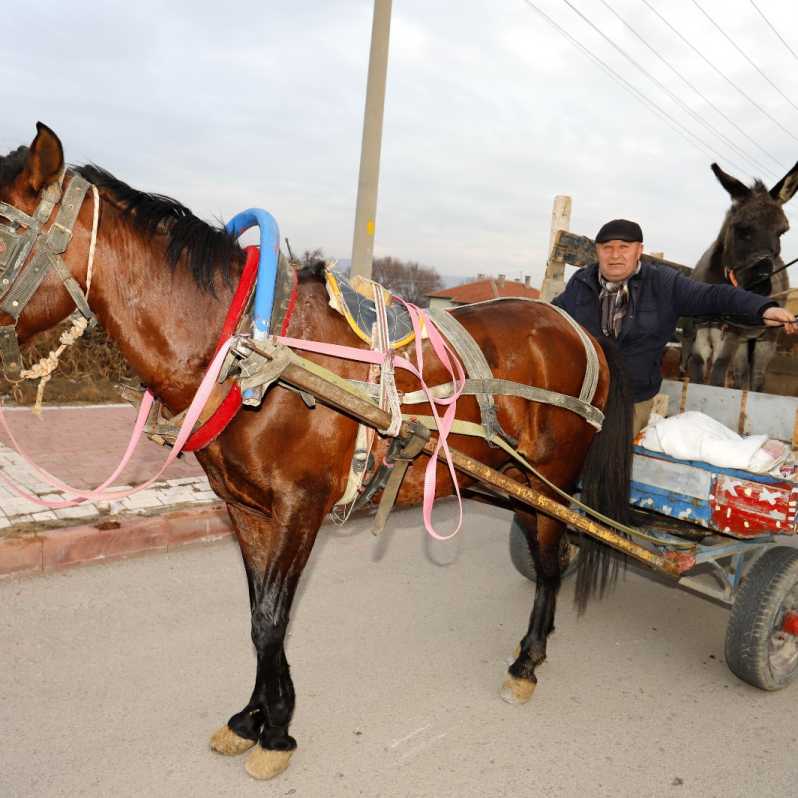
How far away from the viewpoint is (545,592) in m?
3.22

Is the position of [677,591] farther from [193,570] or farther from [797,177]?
[193,570]

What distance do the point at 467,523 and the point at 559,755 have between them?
2.81 meters

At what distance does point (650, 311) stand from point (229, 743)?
2.75m

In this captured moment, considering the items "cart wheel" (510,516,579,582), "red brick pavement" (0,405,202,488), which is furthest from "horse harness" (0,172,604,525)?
"red brick pavement" (0,405,202,488)

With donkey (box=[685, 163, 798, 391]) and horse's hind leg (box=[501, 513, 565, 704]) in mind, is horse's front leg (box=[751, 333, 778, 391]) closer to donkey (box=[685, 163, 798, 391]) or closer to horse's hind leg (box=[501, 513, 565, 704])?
donkey (box=[685, 163, 798, 391])

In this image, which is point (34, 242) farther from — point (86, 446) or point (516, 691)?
point (86, 446)

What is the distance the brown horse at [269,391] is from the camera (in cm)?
192

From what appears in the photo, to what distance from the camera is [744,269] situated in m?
4.22

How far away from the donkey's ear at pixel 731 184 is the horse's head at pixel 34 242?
165 inches

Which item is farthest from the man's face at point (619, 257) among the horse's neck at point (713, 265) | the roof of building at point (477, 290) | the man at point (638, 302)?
the roof of building at point (477, 290)

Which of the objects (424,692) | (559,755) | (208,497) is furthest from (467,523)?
(559,755)

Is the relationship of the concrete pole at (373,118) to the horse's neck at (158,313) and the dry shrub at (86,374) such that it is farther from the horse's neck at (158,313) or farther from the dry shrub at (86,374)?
the horse's neck at (158,313)

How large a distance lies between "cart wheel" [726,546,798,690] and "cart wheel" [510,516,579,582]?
108 centimetres

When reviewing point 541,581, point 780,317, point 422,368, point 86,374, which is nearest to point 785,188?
point 780,317
